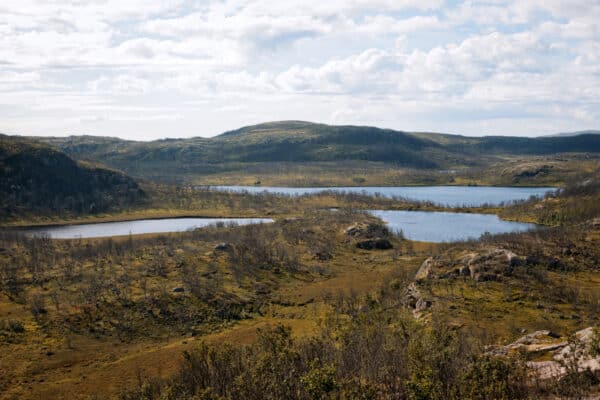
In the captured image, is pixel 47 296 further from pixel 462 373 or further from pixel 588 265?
pixel 588 265

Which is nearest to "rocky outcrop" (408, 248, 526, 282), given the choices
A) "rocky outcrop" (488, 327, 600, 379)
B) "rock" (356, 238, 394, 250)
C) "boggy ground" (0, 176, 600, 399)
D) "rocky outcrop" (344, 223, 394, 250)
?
"boggy ground" (0, 176, 600, 399)

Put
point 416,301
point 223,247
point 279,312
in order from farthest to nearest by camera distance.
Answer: point 223,247 < point 279,312 < point 416,301

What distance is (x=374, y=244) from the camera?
189250 mm

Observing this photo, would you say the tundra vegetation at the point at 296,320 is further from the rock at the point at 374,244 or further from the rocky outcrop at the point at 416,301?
the rock at the point at 374,244

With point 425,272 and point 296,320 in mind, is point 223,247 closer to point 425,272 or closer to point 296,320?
point 296,320

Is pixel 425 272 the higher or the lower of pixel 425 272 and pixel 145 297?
the higher

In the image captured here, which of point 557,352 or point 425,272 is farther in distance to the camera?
point 425,272

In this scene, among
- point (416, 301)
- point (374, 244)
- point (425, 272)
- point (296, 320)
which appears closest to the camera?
point (416, 301)

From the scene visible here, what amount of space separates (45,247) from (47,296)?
222 ft

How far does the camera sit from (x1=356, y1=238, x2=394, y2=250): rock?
187825 millimetres

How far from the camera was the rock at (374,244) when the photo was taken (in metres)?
188

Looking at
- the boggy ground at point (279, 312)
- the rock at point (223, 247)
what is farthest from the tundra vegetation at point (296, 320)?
the rock at point (223, 247)

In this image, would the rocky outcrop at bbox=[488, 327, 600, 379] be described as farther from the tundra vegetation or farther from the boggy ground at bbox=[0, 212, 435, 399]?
the boggy ground at bbox=[0, 212, 435, 399]

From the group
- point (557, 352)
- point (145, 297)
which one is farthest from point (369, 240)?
point (557, 352)
